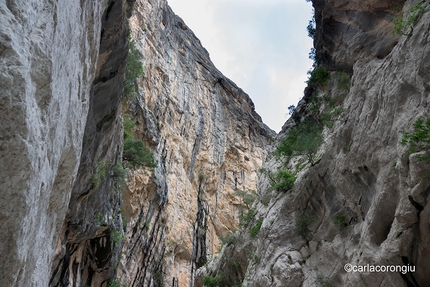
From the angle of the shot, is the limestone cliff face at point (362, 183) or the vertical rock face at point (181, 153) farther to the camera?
the vertical rock face at point (181, 153)

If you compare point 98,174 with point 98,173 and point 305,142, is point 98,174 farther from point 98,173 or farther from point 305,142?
point 305,142

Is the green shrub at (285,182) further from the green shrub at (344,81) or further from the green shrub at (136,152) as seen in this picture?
the green shrub at (136,152)

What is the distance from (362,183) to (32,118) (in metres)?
10.4

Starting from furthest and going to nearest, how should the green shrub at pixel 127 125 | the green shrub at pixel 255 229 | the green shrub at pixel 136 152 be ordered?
the green shrub at pixel 127 125
the green shrub at pixel 136 152
the green shrub at pixel 255 229

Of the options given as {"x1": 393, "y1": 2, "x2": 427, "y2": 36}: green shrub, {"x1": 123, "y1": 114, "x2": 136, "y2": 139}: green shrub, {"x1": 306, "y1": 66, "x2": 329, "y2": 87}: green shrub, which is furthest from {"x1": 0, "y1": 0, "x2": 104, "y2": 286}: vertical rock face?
{"x1": 123, "y1": 114, "x2": 136, "y2": 139}: green shrub

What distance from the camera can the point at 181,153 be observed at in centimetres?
3378

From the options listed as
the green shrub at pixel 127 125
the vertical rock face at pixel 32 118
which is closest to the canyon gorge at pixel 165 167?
the vertical rock face at pixel 32 118

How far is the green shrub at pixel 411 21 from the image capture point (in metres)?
10.7

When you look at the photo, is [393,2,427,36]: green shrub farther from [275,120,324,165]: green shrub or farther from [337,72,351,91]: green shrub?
[275,120,324,165]: green shrub

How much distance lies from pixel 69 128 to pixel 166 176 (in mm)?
23518

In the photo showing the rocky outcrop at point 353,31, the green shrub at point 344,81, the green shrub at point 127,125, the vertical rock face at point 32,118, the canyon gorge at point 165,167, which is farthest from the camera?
the green shrub at point 127,125

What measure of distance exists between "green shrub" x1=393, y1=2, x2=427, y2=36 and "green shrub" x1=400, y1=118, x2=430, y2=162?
342cm

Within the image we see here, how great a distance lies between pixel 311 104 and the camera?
778 inches

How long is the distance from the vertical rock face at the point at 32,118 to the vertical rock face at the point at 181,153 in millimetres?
18541
